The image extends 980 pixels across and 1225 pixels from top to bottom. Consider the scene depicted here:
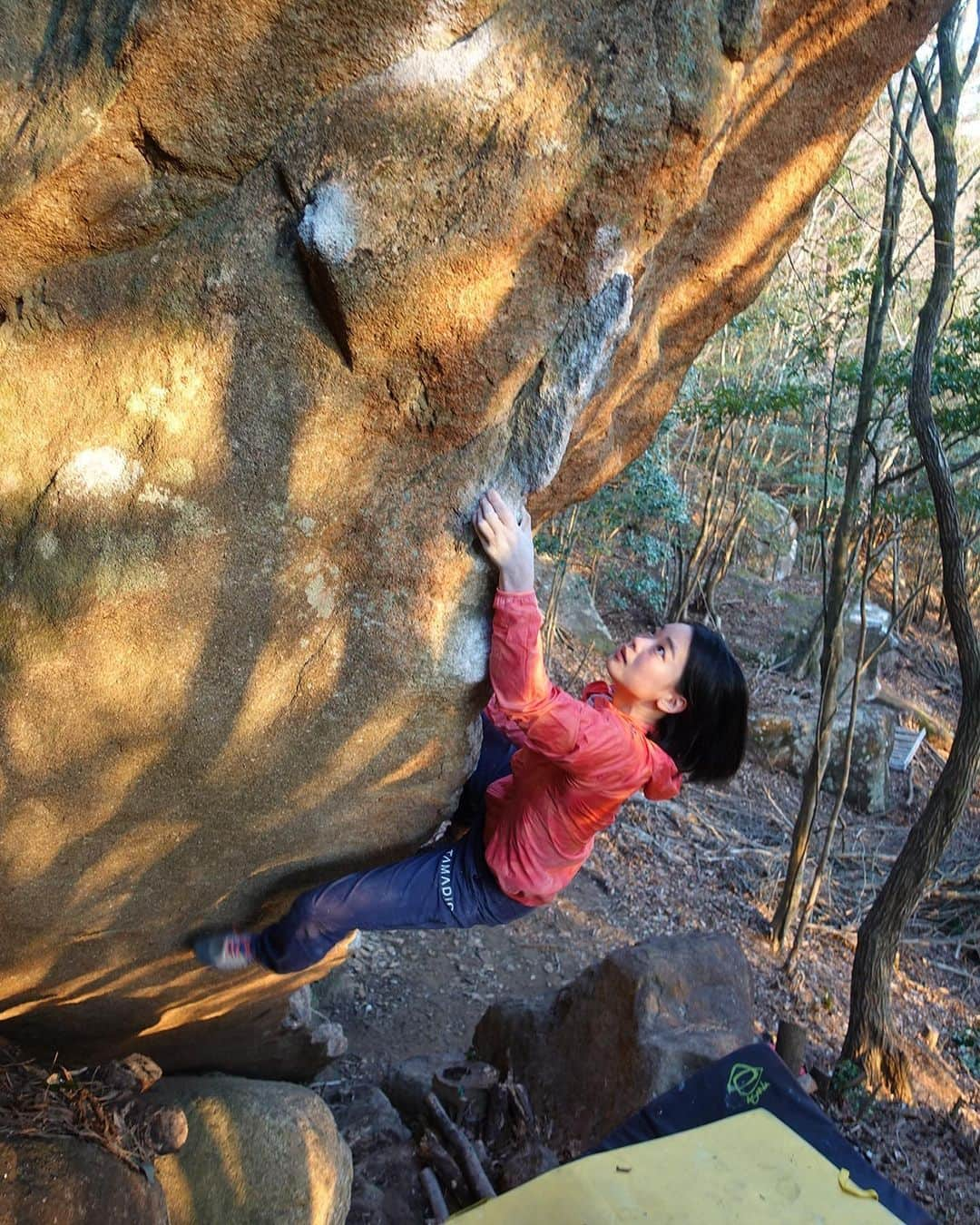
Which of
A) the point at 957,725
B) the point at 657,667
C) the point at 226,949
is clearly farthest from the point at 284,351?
the point at 957,725

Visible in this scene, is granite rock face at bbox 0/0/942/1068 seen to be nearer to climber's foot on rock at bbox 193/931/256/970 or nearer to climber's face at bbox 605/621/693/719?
climber's foot on rock at bbox 193/931/256/970

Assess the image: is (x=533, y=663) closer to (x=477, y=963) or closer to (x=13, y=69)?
(x=13, y=69)

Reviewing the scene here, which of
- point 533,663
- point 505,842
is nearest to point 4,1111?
point 505,842

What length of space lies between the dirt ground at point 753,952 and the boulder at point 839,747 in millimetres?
258

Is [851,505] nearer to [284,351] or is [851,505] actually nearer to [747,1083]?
[747,1083]

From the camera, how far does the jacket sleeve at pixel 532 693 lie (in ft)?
9.02

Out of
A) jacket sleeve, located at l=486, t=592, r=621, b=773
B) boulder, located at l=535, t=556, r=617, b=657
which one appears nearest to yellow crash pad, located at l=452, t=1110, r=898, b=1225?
jacket sleeve, located at l=486, t=592, r=621, b=773

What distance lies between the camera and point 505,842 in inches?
129

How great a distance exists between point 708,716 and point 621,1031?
100 inches

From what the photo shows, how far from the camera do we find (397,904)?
A: 3.22 metres

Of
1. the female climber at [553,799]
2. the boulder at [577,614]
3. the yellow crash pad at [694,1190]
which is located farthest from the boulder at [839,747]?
the female climber at [553,799]

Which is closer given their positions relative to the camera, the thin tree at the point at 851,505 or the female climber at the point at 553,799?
the female climber at the point at 553,799

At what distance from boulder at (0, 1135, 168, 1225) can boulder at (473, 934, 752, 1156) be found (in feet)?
8.19

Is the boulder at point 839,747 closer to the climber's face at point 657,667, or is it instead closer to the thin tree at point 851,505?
the thin tree at point 851,505
